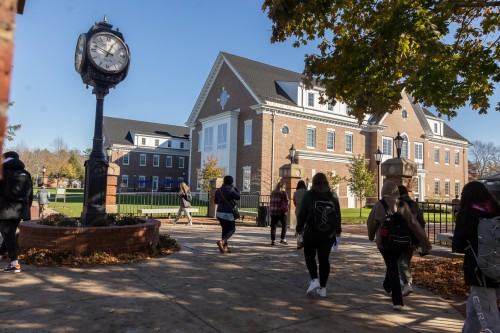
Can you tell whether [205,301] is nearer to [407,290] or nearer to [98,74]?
[407,290]

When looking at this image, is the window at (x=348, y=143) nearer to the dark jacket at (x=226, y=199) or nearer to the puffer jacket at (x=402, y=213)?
the dark jacket at (x=226, y=199)

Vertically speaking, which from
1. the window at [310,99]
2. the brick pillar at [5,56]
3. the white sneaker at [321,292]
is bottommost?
the white sneaker at [321,292]

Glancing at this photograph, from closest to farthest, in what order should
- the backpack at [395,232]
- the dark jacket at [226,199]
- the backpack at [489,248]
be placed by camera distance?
the backpack at [489,248] → the backpack at [395,232] → the dark jacket at [226,199]

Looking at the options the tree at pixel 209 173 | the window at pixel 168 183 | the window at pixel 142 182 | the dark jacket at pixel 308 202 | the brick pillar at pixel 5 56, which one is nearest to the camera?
the brick pillar at pixel 5 56

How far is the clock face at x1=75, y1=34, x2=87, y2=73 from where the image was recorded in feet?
27.0

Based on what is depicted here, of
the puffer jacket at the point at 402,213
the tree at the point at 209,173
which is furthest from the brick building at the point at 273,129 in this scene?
the puffer jacket at the point at 402,213

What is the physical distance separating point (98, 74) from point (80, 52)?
74 centimetres

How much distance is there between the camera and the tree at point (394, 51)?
285 inches

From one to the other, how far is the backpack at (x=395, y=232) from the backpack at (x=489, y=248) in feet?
4.94

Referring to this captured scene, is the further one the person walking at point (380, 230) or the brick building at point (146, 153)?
the brick building at point (146, 153)

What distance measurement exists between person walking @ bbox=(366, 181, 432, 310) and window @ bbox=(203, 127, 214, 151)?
104ft

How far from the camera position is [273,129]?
31.6 m

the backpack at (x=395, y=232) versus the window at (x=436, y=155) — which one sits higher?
the window at (x=436, y=155)

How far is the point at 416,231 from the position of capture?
17.2 ft
